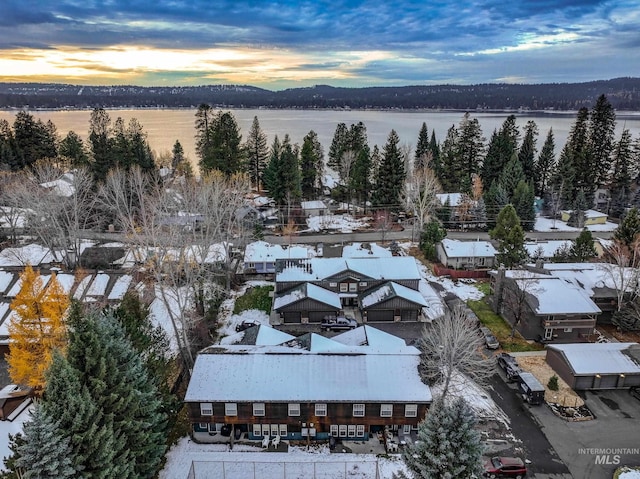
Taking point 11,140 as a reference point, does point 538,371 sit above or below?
below

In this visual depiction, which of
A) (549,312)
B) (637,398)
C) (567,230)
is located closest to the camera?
(637,398)

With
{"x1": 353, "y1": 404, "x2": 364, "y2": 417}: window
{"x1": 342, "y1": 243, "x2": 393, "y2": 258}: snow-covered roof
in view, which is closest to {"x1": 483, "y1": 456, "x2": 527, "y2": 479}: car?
{"x1": 353, "y1": 404, "x2": 364, "y2": 417}: window

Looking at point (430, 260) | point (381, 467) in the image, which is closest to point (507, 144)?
point (430, 260)

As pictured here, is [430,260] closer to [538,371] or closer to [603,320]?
[603,320]

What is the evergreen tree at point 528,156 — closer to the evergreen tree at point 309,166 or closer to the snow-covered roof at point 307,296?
the evergreen tree at point 309,166

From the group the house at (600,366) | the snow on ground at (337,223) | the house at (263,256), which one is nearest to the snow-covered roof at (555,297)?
the house at (600,366)

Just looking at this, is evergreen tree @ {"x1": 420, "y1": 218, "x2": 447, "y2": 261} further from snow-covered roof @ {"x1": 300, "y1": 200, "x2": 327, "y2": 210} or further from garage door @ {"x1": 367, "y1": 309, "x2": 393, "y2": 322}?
snow-covered roof @ {"x1": 300, "y1": 200, "x2": 327, "y2": 210}

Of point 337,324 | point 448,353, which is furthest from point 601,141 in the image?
point 448,353

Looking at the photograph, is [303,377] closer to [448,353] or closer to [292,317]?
[448,353]
